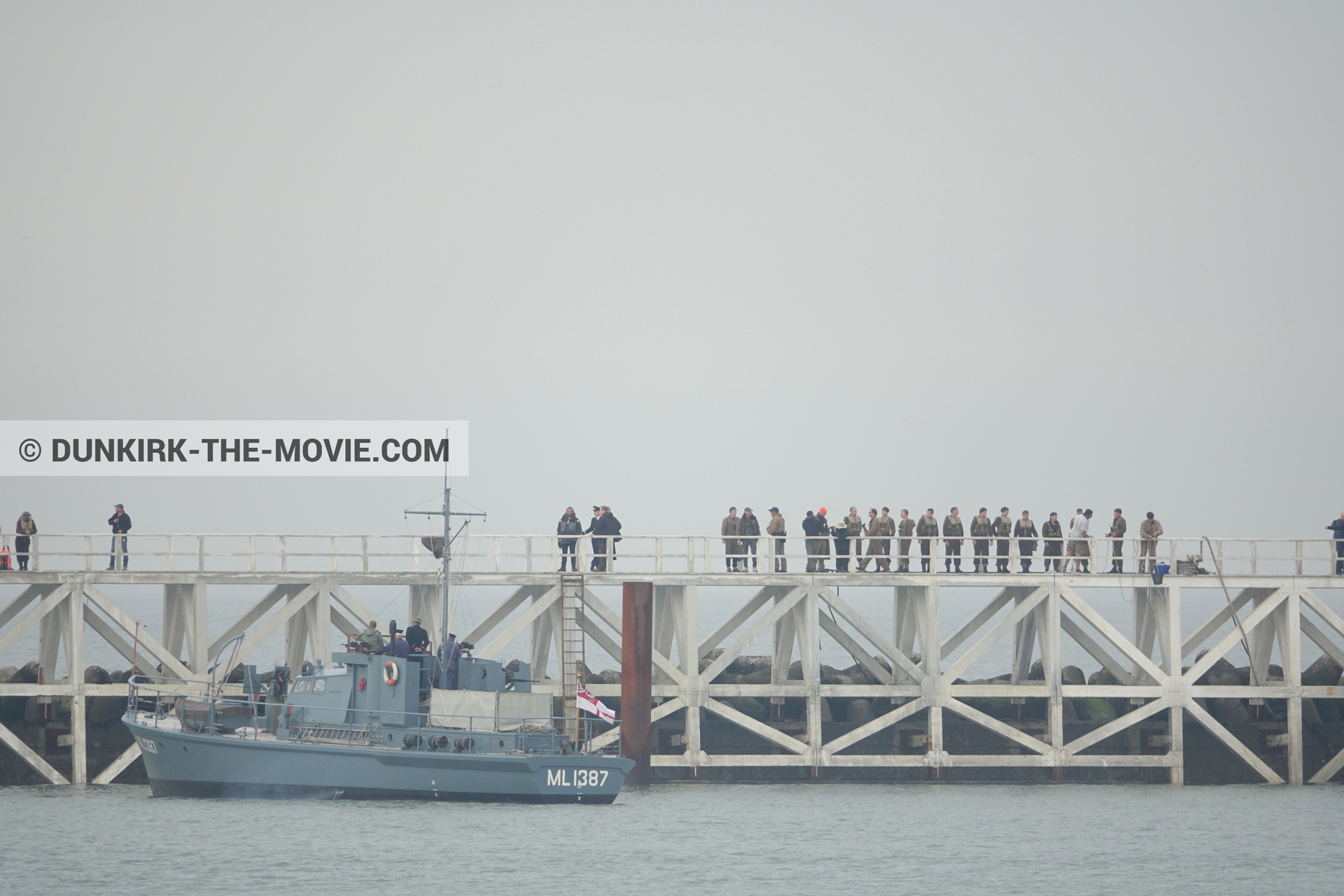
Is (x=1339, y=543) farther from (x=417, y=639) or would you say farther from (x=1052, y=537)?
(x=417, y=639)

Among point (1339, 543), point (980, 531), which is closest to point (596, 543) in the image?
point (980, 531)

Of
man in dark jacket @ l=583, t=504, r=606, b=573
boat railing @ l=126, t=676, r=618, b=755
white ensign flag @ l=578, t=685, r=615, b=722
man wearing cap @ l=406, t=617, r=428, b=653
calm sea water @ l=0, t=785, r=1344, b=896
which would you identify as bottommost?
calm sea water @ l=0, t=785, r=1344, b=896

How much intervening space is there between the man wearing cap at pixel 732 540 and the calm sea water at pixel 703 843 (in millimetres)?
5798

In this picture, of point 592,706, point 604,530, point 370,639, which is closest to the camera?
point 592,706

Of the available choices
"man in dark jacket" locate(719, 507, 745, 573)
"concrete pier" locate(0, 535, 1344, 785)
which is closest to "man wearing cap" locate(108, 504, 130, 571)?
"concrete pier" locate(0, 535, 1344, 785)

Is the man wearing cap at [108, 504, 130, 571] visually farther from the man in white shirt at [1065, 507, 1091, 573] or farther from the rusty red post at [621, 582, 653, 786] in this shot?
the man in white shirt at [1065, 507, 1091, 573]

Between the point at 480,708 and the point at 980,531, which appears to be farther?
the point at 980,531

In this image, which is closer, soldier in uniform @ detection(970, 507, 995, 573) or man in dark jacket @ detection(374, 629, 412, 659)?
man in dark jacket @ detection(374, 629, 412, 659)

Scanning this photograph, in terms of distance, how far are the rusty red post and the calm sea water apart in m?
1.27

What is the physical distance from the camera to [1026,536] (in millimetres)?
46156

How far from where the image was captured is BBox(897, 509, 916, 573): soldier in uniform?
144 feet

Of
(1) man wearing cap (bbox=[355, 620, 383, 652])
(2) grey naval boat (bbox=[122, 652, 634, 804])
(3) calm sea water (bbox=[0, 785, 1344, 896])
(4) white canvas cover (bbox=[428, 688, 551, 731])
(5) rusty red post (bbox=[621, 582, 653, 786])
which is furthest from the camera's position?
(5) rusty red post (bbox=[621, 582, 653, 786])

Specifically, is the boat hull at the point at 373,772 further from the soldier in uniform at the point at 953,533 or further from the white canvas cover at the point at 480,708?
the soldier in uniform at the point at 953,533

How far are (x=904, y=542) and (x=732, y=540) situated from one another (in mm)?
4545
